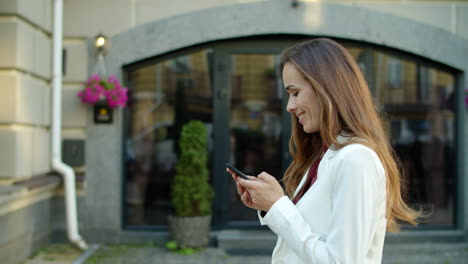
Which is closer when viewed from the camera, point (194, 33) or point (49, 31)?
point (49, 31)

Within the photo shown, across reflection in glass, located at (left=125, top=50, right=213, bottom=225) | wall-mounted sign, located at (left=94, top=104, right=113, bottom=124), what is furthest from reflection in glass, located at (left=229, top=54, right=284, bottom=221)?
wall-mounted sign, located at (left=94, top=104, right=113, bottom=124)

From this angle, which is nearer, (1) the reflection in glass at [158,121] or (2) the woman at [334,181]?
(2) the woman at [334,181]

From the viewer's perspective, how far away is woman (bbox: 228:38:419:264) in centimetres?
136

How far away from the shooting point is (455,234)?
6023 mm

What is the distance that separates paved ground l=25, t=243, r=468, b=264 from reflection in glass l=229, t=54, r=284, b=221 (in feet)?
3.21

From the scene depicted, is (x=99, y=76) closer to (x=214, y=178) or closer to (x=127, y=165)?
(x=127, y=165)

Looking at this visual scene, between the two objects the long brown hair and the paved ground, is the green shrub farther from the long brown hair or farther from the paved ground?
the long brown hair

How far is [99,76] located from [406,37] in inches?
163

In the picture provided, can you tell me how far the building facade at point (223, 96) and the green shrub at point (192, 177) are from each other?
544mm

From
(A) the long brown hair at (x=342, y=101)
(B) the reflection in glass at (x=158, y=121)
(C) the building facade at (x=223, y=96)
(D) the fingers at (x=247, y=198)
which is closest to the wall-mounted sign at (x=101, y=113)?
(C) the building facade at (x=223, y=96)

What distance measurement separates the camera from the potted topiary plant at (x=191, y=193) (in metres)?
5.42

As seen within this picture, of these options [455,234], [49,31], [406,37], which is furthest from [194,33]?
[455,234]

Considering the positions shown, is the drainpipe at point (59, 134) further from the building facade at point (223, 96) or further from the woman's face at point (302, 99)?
the woman's face at point (302, 99)

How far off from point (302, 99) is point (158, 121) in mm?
4794
